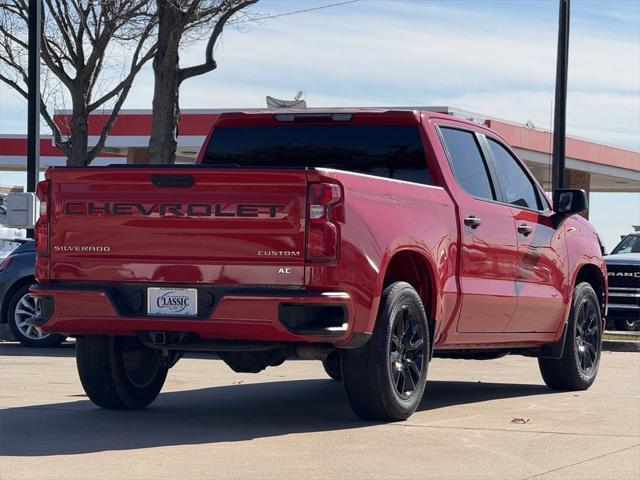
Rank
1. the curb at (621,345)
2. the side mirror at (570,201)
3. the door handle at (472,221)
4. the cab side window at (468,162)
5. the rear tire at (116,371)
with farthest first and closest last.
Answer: the curb at (621,345) < the side mirror at (570,201) < the cab side window at (468,162) < the door handle at (472,221) < the rear tire at (116,371)

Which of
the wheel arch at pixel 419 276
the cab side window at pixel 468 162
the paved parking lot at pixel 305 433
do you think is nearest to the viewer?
→ the paved parking lot at pixel 305 433

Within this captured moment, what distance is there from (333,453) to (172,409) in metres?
2.47

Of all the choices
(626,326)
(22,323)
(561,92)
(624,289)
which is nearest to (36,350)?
(22,323)

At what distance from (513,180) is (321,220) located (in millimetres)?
3429

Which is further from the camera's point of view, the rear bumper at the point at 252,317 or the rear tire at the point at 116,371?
the rear tire at the point at 116,371

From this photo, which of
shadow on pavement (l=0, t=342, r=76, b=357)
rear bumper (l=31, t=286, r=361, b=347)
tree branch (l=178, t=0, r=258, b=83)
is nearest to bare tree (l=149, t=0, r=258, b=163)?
tree branch (l=178, t=0, r=258, b=83)

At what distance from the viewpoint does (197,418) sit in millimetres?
9281

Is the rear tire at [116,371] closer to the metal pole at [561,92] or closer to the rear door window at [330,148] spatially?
the rear door window at [330,148]

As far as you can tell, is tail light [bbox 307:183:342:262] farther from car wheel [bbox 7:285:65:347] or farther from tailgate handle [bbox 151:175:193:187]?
car wheel [bbox 7:285:65:347]

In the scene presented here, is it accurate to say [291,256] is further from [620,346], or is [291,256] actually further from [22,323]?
[620,346]

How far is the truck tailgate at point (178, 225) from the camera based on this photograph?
8.19 m

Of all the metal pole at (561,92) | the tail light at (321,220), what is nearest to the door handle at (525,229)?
the tail light at (321,220)

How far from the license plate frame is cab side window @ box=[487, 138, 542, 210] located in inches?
134

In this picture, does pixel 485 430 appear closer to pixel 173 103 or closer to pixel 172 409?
pixel 172 409
